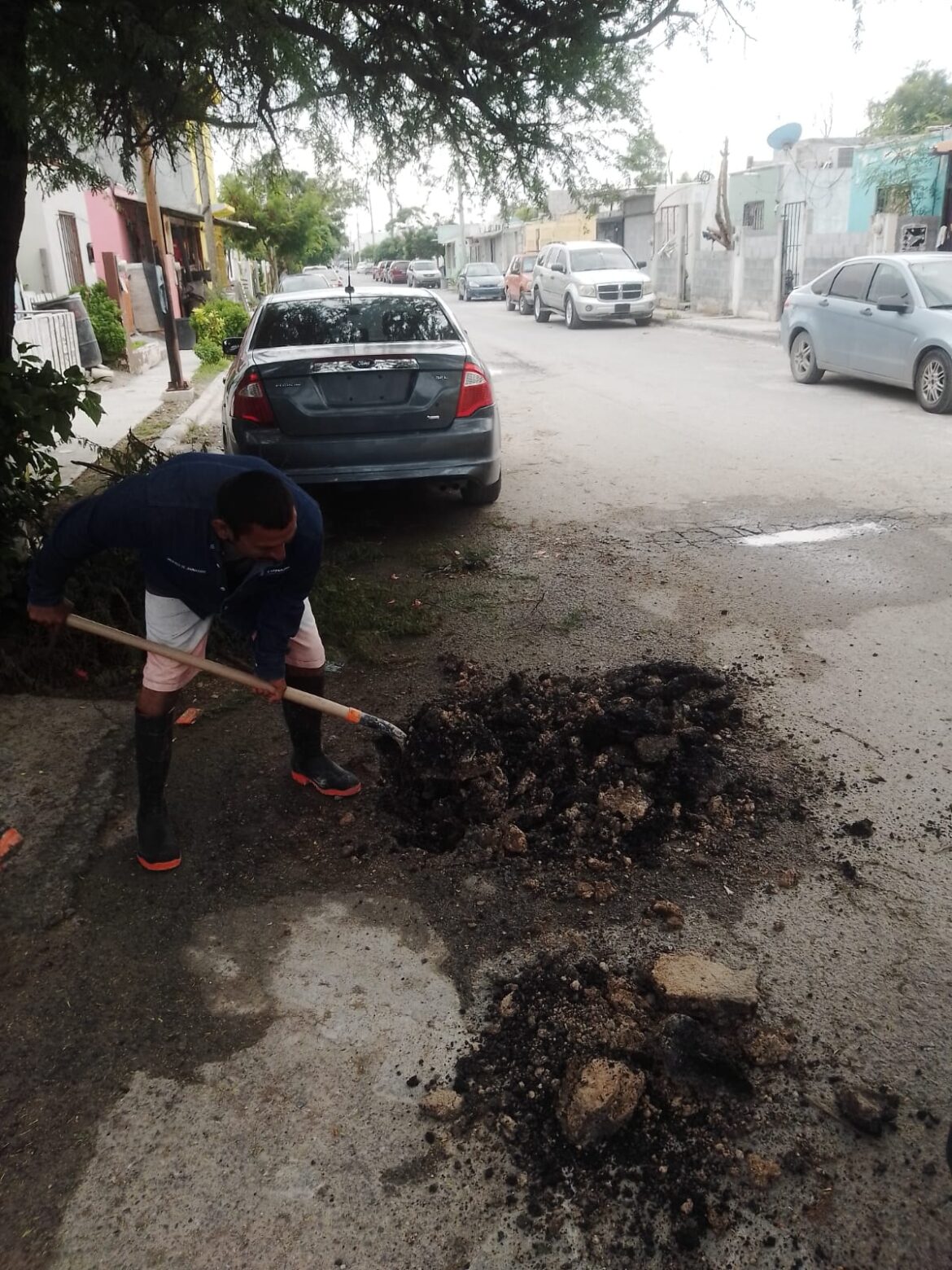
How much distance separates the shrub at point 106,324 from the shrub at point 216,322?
2293mm

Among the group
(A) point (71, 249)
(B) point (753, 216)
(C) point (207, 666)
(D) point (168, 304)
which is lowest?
(C) point (207, 666)

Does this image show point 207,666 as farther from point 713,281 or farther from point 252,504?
point 713,281

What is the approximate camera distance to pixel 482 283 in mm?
41969

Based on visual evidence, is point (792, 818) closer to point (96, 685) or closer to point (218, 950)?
point (218, 950)

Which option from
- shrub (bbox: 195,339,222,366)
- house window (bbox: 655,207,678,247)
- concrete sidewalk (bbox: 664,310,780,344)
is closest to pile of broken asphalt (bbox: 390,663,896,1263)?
shrub (bbox: 195,339,222,366)

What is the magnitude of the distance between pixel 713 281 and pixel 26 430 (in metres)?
25.3

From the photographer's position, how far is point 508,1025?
2.63m

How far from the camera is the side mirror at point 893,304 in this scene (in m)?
11.2

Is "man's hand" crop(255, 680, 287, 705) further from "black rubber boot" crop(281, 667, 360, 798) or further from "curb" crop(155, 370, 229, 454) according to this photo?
"curb" crop(155, 370, 229, 454)

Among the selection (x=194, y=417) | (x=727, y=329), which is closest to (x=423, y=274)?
(x=727, y=329)

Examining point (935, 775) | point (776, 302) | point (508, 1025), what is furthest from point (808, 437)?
point (776, 302)

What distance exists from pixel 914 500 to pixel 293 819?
5.87 meters

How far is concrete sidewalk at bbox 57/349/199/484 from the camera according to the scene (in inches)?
386

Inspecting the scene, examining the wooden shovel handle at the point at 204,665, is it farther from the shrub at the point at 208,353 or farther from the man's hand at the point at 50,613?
the shrub at the point at 208,353
